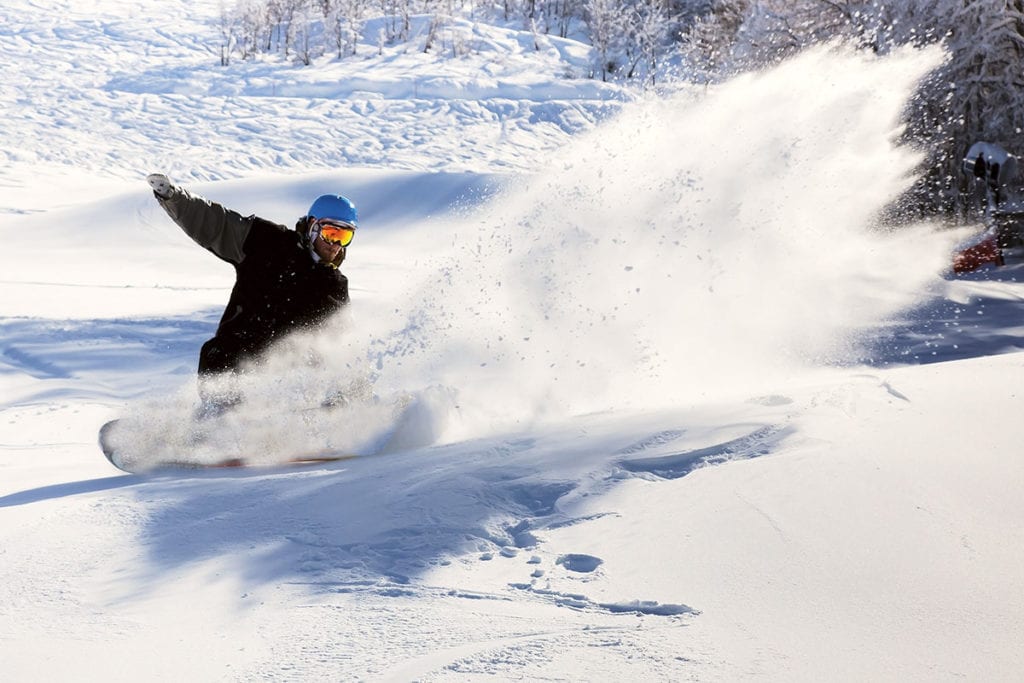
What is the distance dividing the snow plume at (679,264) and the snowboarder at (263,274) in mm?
920

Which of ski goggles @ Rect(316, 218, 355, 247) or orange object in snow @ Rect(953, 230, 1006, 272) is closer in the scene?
ski goggles @ Rect(316, 218, 355, 247)

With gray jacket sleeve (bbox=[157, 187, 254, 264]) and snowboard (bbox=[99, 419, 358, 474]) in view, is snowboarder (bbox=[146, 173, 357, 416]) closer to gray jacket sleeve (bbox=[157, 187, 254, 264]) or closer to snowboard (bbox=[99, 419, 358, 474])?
gray jacket sleeve (bbox=[157, 187, 254, 264])

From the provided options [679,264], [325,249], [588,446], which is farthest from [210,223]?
[679,264]

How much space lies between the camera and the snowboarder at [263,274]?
5.34 meters

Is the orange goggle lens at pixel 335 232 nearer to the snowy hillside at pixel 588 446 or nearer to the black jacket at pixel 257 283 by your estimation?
the black jacket at pixel 257 283

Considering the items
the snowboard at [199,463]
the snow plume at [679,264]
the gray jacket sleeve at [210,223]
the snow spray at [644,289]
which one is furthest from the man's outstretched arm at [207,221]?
the snow plume at [679,264]

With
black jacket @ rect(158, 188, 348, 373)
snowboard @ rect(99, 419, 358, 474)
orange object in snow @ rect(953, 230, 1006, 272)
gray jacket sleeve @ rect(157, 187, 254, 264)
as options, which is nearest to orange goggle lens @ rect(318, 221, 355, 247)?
black jacket @ rect(158, 188, 348, 373)

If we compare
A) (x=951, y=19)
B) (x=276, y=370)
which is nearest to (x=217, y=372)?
(x=276, y=370)

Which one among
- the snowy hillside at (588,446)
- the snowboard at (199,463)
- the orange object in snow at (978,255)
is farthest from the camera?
the orange object in snow at (978,255)

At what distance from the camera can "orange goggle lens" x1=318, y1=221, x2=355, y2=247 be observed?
545 centimetres

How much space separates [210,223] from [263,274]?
352 mm

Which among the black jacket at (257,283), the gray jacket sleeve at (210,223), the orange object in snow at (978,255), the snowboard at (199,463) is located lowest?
the orange object in snow at (978,255)

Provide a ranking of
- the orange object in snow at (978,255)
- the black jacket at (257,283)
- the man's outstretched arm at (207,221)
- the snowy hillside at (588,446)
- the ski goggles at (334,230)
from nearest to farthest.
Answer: the snowy hillside at (588,446)
the man's outstretched arm at (207,221)
the black jacket at (257,283)
the ski goggles at (334,230)
the orange object in snow at (978,255)

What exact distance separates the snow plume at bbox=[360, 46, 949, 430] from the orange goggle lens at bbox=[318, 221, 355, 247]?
97 cm
